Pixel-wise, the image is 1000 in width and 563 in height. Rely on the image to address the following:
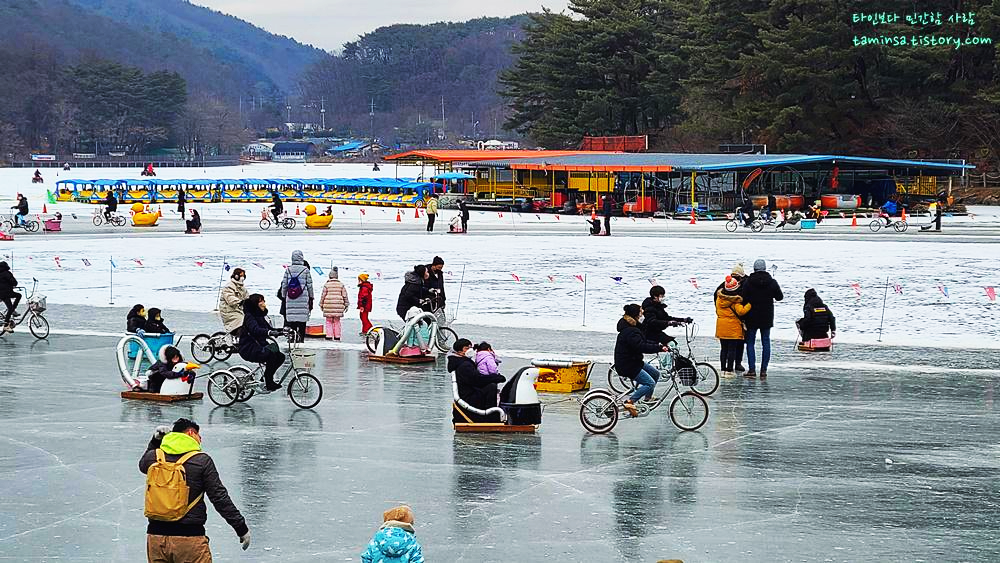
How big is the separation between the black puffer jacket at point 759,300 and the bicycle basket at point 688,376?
11.2 feet

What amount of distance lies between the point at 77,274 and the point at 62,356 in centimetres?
1435

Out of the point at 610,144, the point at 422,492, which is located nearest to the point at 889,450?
the point at 422,492

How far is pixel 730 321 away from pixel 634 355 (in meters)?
4.22

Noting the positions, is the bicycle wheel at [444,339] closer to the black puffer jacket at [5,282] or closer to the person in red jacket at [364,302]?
the person in red jacket at [364,302]

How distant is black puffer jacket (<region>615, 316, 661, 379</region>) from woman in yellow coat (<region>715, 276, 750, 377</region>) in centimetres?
386

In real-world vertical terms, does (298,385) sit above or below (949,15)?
below

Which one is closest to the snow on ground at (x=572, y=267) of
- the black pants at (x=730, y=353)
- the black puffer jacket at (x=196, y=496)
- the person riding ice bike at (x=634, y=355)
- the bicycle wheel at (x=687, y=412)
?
the black pants at (x=730, y=353)

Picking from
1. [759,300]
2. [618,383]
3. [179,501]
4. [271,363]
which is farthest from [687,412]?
[179,501]

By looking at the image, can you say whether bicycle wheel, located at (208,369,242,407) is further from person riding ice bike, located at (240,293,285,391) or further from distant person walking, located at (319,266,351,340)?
distant person walking, located at (319,266,351,340)

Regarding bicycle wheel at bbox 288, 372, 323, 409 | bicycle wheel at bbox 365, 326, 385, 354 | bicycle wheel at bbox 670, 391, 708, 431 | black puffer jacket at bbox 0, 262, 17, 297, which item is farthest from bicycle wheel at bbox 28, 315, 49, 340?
bicycle wheel at bbox 670, 391, 708, 431

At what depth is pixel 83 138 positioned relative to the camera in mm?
199375

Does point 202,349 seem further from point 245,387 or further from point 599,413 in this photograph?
point 599,413

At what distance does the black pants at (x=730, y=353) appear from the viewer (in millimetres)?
18984

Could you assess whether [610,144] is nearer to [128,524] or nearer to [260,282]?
[260,282]
